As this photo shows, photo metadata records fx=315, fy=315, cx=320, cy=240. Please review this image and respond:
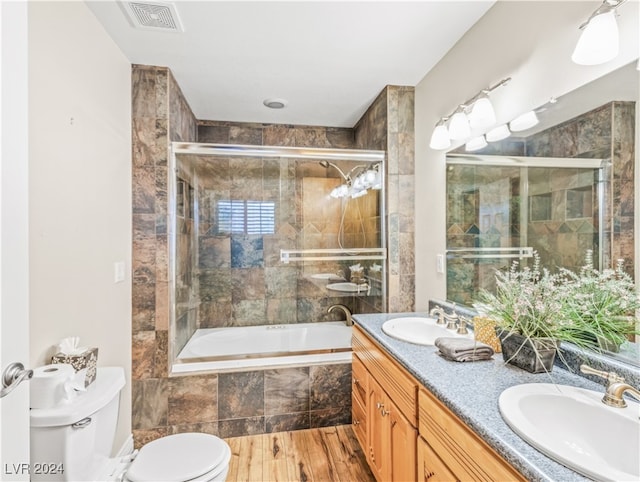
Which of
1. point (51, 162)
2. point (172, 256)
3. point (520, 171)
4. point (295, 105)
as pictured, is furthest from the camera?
point (295, 105)

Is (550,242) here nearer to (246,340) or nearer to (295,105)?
(295,105)

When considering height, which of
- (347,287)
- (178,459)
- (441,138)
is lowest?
(178,459)

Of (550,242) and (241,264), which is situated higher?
(550,242)

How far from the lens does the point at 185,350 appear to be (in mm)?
2434

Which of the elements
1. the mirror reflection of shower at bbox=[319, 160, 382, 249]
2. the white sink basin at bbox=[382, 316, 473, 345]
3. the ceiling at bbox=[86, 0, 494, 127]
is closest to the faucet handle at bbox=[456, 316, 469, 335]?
the white sink basin at bbox=[382, 316, 473, 345]

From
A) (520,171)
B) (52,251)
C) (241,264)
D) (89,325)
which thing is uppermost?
(520,171)

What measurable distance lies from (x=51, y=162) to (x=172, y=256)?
3.38 feet

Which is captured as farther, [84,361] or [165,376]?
[165,376]

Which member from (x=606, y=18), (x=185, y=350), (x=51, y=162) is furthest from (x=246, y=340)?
(x=606, y=18)

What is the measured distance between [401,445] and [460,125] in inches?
63.9

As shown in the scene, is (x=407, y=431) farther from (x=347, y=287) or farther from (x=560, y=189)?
(x=347, y=287)

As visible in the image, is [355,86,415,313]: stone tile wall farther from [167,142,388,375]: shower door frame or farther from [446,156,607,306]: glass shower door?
[446,156,607,306]: glass shower door

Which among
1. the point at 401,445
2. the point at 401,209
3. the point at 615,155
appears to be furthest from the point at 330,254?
the point at 615,155

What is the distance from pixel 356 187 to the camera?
2.76 m
